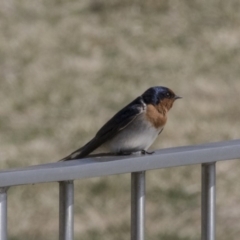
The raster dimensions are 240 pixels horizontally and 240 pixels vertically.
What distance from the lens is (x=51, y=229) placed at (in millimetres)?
6145

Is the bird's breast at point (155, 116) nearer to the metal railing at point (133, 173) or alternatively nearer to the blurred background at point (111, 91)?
the metal railing at point (133, 173)

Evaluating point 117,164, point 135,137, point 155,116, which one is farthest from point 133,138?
point 117,164

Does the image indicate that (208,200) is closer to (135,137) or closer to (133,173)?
(133,173)

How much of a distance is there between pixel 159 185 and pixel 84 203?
67 centimetres

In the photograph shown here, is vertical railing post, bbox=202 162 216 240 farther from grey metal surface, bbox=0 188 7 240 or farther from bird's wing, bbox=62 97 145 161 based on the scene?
bird's wing, bbox=62 97 145 161

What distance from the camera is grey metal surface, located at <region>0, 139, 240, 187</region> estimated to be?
2.44 m

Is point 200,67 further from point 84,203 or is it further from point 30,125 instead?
point 84,203

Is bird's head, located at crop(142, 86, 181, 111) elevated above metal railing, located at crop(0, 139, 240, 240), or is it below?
above

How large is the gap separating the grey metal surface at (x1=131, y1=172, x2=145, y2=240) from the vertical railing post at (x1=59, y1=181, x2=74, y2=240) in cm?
23

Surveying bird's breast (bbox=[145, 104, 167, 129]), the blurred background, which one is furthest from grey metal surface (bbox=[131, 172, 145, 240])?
the blurred background

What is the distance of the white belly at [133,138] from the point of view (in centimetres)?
425

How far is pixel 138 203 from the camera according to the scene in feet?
8.97

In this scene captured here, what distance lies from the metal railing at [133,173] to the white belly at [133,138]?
1415 millimetres

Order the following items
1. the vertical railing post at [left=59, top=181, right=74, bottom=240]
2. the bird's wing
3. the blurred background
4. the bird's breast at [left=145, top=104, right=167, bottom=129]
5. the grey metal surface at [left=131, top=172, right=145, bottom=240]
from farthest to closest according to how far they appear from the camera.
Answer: the blurred background, the bird's breast at [left=145, top=104, right=167, bottom=129], the bird's wing, the grey metal surface at [left=131, top=172, right=145, bottom=240], the vertical railing post at [left=59, top=181, right=74, bottom=240]
